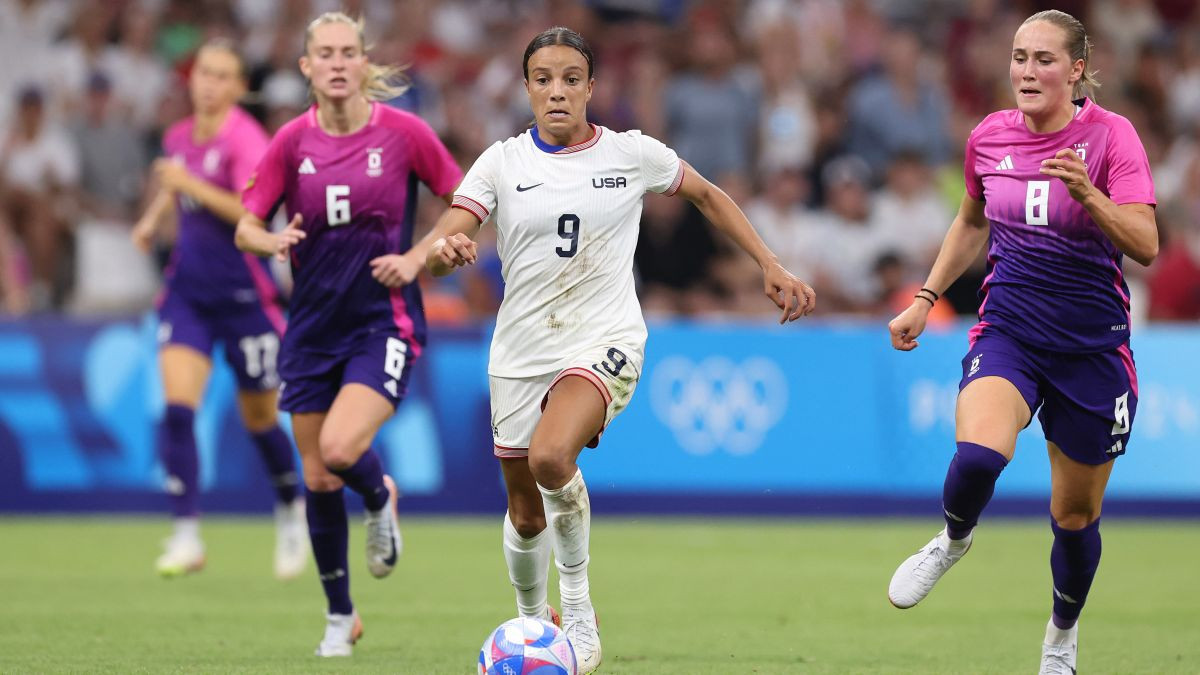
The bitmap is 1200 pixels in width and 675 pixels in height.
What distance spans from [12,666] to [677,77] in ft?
40.2

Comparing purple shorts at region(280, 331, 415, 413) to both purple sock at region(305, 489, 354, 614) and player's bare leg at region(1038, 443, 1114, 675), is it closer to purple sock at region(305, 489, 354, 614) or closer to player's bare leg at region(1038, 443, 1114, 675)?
purple sock at region(305, 489, 354, 614)

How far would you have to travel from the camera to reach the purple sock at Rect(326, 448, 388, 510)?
8.28 metres

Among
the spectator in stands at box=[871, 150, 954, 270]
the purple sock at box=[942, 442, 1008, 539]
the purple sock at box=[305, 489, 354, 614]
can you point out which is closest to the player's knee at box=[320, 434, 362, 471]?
the purple sock at box=[305, 489, 354, 614]

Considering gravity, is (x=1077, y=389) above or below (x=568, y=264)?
below

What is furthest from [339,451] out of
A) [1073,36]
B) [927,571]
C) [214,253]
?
[1073,36]

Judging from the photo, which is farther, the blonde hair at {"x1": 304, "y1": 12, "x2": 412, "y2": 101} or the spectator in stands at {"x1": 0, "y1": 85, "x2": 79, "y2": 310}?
the spectator in stands at {"x1": 0, "y1": 85, "x2": 79, "y2": 310}

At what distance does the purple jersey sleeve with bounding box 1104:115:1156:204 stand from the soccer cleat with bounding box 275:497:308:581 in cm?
618

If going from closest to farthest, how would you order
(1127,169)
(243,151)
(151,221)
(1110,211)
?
(1110,211) < (1127,169) < (243,151) < (151,221)

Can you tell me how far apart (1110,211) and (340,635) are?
407cm

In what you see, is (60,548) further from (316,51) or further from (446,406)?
(316,51)

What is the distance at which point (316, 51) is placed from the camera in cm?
854

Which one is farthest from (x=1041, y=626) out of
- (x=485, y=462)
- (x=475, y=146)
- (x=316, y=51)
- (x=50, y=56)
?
(x=50, y=56)

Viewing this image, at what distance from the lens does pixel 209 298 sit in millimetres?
11172

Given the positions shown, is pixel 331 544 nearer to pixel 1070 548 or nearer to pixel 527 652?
Answer: pixel 527 652
